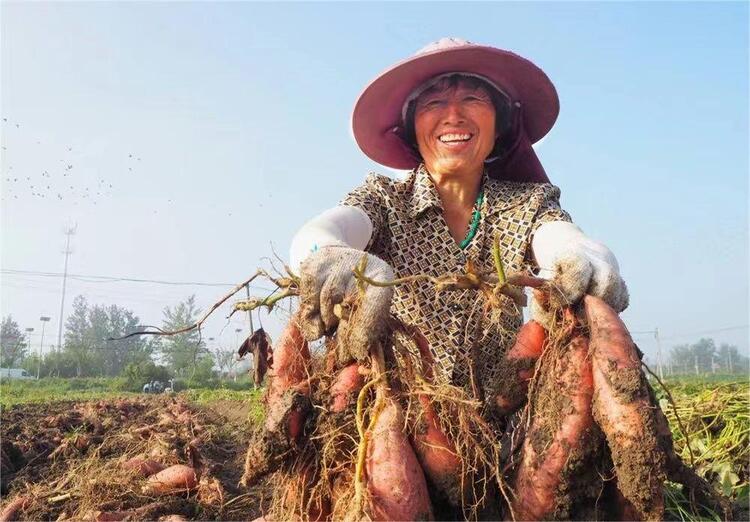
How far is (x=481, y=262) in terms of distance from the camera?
2570 mm

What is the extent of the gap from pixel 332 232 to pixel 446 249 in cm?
63

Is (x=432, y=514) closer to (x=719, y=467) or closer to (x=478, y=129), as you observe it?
(x=478, y=129)

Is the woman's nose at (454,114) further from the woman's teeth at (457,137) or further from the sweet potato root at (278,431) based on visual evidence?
the sweet potato root at (278,431)

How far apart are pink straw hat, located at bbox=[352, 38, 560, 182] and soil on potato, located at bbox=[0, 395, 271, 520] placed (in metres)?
1.57

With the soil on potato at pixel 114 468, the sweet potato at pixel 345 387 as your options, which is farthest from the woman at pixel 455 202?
the soil on potato at pixel 114 468

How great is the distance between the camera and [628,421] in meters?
1.60

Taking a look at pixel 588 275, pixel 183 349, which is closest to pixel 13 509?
pixel 588 275

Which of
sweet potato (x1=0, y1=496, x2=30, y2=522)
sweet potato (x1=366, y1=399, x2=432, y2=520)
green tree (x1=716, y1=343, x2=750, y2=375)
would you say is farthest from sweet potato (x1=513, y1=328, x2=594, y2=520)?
green tree (x1=716, y1=343, x2=750, y2=375)

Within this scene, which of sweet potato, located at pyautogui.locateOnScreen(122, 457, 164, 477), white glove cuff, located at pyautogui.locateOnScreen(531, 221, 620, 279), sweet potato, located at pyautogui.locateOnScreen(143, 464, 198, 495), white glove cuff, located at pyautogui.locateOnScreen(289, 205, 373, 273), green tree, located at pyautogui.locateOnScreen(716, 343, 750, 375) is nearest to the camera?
white glove cuff, located at pyautogui.locateOnScreen(531, 221, 620, 279)

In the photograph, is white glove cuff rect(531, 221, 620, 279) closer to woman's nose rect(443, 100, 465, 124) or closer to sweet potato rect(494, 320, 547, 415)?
sweet potato rect(494, 320, 547, 415)

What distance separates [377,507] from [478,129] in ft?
5.12

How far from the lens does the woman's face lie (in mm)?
2568

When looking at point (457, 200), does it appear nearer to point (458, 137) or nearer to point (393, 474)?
point (458, 137)

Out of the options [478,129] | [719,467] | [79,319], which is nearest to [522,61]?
[478,129]
